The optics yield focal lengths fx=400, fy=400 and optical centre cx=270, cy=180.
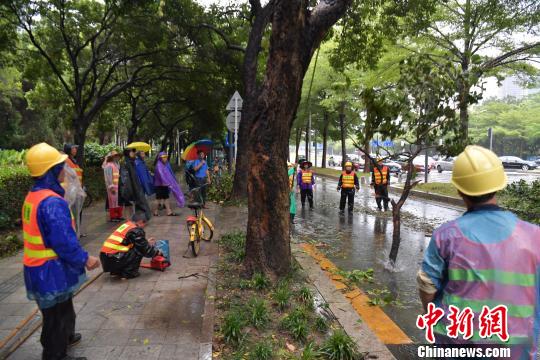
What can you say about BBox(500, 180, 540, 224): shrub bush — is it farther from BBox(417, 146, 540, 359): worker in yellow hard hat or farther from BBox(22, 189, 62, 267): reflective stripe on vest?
BBox(22, 189, 62, 267): reflective stripe on vest

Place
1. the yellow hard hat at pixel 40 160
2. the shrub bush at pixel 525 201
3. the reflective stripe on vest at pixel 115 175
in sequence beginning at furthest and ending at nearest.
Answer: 1. the reflective stripe on vest at pixel 115 175
2. the shrub bush at pixel 525 201
3. the yellow hard hat at pixel 40 160

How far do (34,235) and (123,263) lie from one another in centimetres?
248

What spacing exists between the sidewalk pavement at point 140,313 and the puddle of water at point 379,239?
2245mm

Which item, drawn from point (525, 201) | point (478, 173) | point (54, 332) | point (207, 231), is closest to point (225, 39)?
point (207, 231)

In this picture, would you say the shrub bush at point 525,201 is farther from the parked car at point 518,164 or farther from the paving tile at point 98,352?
the parked car at point 518,164

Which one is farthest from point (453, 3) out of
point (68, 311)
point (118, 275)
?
point (68, 311)

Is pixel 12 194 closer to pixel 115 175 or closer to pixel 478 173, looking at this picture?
pixel 115 175

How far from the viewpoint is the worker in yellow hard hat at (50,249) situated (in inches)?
119

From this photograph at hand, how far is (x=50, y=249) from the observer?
10.0 ft

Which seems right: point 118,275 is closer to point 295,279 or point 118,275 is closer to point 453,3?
point 295,279

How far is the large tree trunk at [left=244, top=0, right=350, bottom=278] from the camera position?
487cm

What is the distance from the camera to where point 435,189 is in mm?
16578

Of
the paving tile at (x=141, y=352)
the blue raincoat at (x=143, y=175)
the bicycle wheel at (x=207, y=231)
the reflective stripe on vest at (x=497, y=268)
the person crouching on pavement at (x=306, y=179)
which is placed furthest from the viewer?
the person crouching on pavement at (x=306, y=179)

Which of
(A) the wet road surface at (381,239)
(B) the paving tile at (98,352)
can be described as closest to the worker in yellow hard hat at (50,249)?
(B) the paving tile at (98,352)
